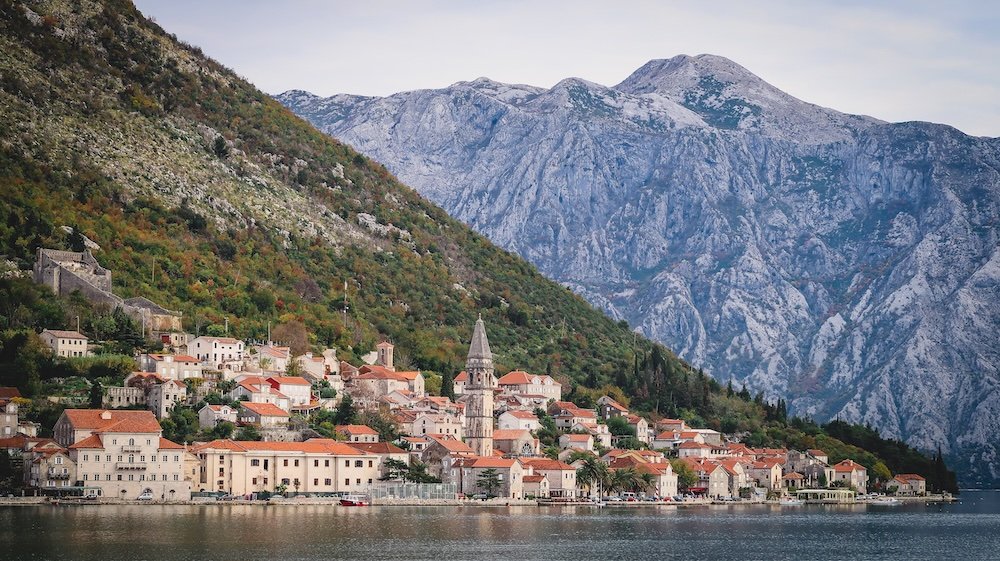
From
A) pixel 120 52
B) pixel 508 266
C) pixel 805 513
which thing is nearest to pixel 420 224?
pixel 508 266

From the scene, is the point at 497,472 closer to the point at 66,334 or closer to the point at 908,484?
the point at 66,334

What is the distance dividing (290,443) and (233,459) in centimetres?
581

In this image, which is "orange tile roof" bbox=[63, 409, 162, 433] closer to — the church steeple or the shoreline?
the shoreline

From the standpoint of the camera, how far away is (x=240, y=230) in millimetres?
158625

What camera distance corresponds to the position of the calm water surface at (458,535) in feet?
243

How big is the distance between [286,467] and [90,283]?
29072 millimetres

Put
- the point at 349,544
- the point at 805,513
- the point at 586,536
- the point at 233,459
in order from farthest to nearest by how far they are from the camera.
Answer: the point at 805,513
the point at 233,459
the point at 586,536
the point at 349,544

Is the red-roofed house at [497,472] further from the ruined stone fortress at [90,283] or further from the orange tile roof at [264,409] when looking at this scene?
the ruined stone fortress at [90,283]

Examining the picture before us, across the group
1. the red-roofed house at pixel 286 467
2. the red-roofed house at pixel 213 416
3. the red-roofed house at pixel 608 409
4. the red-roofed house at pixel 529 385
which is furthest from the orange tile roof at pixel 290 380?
the red-roofed house at pixel 608 409

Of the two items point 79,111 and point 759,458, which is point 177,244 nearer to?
point 79,111

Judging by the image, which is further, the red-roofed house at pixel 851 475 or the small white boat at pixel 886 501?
the red-roofed house at pixel 851 475

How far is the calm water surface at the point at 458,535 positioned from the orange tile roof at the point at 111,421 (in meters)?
5.15

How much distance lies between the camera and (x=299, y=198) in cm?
17550

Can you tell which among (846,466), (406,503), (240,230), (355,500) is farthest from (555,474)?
(240,230)
